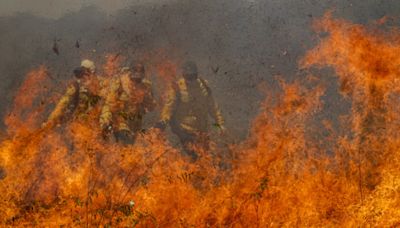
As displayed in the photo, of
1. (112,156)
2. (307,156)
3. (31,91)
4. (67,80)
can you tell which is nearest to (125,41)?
(67,80)

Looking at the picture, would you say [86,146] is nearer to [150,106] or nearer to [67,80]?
[150,106]

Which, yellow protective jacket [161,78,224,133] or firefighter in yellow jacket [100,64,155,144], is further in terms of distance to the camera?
yellow protective jacket [161,78,224,133]

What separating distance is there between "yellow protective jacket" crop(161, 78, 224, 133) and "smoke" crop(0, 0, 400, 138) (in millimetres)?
3946

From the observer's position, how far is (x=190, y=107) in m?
14.7

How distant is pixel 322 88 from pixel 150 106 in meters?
8.60

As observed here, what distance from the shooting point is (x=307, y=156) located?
662 inches

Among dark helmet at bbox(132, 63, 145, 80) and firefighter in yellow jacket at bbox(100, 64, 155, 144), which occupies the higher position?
dark helmet at bbox(132, 63, 145, 80)

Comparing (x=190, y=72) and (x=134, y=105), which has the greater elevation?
(x=190, y=72)

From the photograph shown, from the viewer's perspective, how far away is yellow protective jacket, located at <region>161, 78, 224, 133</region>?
48.1 ft

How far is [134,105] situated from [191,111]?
6.34 feet

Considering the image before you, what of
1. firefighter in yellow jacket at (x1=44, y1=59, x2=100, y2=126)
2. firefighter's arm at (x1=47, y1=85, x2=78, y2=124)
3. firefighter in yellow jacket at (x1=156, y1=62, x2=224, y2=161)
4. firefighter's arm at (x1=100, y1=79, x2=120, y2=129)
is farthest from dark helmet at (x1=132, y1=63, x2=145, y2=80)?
firefighter's arm at (x1=47, y1=85, x2=78, y2=124)

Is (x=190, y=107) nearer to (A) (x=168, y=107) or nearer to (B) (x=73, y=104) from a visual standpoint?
(A) (x=168, y=107)

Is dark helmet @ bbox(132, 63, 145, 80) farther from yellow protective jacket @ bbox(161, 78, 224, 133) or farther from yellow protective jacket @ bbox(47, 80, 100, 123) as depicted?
yellow protective jacket @ bbox(47, 80, 100, 123)

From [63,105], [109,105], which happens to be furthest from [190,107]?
[63,105]
